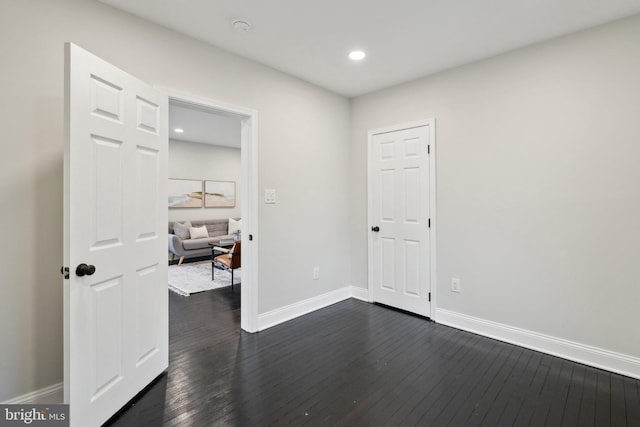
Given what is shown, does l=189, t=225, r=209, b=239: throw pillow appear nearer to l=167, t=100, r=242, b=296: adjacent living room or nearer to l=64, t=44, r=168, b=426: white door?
l=167, t=100, r=242, b=296: adjacent living room

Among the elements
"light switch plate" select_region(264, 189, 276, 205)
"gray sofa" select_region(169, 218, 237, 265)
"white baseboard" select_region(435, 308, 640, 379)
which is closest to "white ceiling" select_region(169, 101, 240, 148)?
"light switch plate" select_region(264, 189, 276, 205)

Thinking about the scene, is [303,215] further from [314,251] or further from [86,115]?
[86,115]

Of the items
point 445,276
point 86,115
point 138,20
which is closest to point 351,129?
point 445,276

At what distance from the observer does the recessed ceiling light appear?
2.72m

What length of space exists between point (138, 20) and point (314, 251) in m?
2.63

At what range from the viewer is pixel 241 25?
2.30 meters

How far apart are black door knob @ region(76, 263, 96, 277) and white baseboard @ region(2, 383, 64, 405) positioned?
0.88m

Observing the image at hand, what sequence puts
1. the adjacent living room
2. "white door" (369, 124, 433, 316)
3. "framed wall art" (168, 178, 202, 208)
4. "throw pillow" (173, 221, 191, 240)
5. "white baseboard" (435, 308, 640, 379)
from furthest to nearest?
1. "framed wall art" (168, 178, 202, 208)
2. "throw pillow" (173, 221, 191, 240)
3. the adjacent living room
4. "white door" (369, 124, 433, 316)
5. "white baseboard" (435, 308, 640, 379)

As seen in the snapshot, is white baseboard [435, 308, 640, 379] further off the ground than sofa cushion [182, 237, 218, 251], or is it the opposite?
sofa cushion [182, 237, 218, 251]

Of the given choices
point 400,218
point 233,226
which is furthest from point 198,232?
point 400,218

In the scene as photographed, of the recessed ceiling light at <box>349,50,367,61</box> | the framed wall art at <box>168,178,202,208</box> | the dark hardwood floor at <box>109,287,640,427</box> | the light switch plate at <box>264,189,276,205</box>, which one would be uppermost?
the recessed ceiling light at <box>349,50,367,61</box>

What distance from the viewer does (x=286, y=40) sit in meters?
2.53

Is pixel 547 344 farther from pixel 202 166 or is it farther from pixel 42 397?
pixel 202 166

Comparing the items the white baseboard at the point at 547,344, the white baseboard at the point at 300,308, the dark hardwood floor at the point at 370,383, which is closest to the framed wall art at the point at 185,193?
the dark hardwood floor at the point at 370,383
